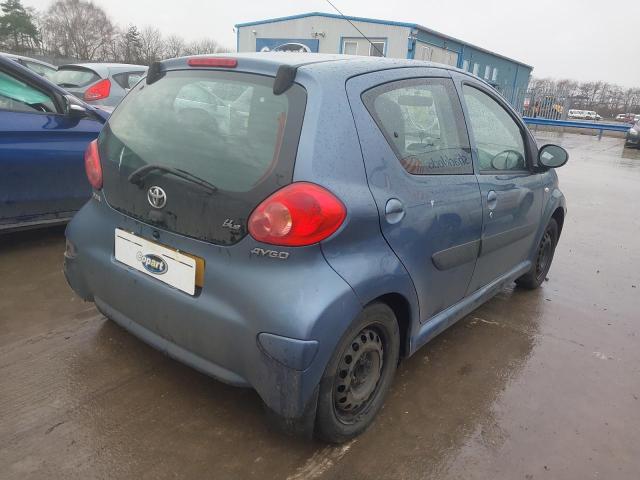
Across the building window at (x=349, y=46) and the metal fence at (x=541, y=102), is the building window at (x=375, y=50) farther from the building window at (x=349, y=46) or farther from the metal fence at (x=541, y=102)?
the metal fence at (x=541, y=102)

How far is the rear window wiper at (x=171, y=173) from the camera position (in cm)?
194

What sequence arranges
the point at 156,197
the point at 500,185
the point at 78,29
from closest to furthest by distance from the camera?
the point at 156,197
the point at 500,185
the point at 78,29

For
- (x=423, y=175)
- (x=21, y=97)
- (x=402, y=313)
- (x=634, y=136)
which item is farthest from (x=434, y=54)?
(x=402, y=313)

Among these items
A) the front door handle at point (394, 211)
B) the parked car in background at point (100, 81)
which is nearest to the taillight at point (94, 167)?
the front door handle at point (394, 211)

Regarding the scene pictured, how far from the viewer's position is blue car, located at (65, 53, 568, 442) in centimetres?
182

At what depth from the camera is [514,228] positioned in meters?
3.18

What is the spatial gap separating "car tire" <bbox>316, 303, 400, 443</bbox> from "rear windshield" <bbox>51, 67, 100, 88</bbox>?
22.0 feet

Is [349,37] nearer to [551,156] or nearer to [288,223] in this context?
[551,156]

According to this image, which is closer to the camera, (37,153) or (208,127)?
(208,127)

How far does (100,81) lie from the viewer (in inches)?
284

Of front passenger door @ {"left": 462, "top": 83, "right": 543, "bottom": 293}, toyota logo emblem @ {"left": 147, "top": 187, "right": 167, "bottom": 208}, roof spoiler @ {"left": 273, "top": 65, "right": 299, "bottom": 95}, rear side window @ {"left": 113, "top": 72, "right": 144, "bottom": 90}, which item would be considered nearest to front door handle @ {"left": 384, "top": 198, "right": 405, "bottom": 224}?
roof spoiler @ {"left": 273, "top": 65, "right": 299, "bottom": 95}

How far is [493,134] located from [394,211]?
4.32ft

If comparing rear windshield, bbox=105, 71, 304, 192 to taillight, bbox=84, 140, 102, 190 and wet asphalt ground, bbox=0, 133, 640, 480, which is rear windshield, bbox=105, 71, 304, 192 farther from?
wet asphalt ground, bbox=0, 133, 640, 480

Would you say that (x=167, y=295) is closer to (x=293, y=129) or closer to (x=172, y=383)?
(x=172, y=383)
